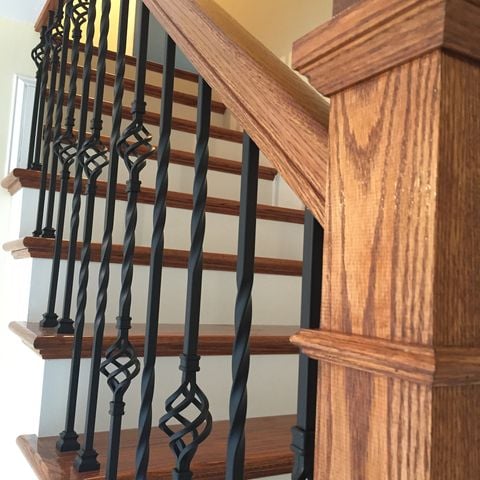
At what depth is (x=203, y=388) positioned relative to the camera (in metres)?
1.29

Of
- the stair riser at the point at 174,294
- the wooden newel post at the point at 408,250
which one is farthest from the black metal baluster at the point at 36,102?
the wooden newel post at the point at 408,250

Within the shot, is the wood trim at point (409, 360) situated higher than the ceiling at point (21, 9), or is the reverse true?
the ceiling at point (21, 9)

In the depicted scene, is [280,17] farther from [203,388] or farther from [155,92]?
[203,388]

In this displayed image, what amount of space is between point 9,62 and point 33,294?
1.28m

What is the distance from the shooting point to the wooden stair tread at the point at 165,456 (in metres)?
0.99

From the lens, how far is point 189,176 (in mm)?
2295

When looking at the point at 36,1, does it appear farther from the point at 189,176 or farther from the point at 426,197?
the point at 426,197

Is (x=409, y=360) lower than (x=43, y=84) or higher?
lower

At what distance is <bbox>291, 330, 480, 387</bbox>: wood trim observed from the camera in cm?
36

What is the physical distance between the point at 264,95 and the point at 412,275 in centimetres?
29

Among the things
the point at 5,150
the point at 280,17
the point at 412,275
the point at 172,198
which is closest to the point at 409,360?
the point at 412,275

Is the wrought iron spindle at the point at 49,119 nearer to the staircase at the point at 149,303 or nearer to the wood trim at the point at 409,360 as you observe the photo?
the staircase at the point at 149,303

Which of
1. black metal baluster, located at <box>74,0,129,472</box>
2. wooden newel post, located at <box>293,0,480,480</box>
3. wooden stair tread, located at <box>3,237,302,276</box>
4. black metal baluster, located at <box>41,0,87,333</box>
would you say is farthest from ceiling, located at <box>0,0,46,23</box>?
wooden newel post, located at <box>293,0,480,480</box>

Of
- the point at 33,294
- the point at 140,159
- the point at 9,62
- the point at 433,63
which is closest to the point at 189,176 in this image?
the point at 9,62
